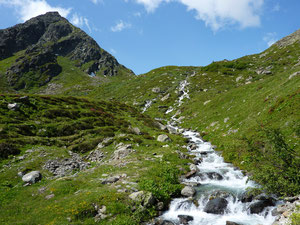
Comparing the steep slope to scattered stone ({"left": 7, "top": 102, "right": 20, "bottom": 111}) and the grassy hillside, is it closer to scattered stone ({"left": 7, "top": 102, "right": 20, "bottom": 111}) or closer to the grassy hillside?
the grassy hillside

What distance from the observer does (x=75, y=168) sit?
21953mm

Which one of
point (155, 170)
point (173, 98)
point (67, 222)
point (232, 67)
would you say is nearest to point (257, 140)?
point (155, 170)

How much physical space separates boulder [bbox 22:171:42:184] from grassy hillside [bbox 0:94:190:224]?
0.50m

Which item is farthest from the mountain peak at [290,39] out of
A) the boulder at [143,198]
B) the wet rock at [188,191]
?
the boulder at [143,198]

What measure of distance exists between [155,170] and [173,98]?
59.3 metres

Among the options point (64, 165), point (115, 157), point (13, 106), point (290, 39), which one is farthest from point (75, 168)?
point (290, 39)

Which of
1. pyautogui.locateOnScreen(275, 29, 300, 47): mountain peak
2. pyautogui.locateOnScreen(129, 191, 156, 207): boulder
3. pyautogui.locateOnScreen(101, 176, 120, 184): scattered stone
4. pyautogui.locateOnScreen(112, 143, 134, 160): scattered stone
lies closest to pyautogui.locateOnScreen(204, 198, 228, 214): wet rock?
pyautogui.locateOnScreen(129, 191, 156, 207): boulder

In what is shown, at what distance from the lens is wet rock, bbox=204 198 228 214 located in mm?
13113

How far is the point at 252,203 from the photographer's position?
1297 centimetres

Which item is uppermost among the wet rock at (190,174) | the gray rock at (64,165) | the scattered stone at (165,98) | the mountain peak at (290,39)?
the mountain peak at (290,39)

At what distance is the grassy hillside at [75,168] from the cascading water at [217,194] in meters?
1.77

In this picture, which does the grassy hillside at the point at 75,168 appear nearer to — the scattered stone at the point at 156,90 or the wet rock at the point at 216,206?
the wet rock at the point at 216,206

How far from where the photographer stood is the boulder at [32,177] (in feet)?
58.8

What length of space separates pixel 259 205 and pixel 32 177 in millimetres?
21292
